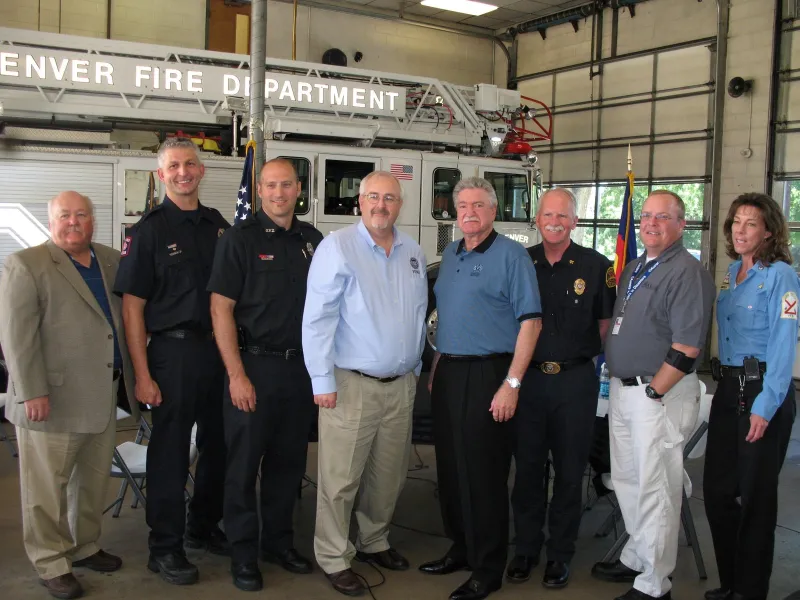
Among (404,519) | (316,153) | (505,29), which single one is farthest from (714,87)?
(404,519)

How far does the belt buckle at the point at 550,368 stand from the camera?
378cm

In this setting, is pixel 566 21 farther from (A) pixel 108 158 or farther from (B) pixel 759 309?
(B) pixel 759 309

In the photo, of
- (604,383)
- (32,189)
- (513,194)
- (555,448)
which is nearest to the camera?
(555,448)

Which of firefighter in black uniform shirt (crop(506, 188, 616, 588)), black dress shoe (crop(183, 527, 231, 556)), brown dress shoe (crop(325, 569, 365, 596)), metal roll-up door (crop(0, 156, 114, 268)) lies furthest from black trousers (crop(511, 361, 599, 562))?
metal roll-up door (crop(0, 156, 114, 268))

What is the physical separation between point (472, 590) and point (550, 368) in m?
1.13

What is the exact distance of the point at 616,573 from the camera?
3.96m

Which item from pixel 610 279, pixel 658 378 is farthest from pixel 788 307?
pixel 610 279

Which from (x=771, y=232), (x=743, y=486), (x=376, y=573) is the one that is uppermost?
(x=771, y=232)

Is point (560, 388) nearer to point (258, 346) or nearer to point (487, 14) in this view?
point (258, 346)

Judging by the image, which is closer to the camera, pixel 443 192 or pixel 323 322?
pixel 323 322

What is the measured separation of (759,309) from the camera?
3451 millimetres

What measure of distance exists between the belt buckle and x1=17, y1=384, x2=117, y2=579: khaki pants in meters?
2.14

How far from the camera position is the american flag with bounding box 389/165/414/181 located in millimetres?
9126

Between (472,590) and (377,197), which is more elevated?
(377,197)
